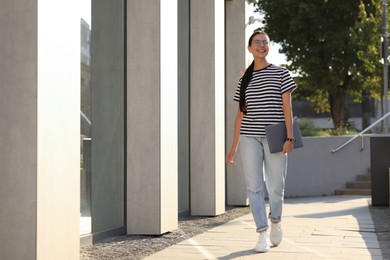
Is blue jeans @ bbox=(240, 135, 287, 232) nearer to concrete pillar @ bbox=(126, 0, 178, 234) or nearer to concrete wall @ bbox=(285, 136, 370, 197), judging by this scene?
concrete pillar @ bbox=(126, 0, 178, 234)

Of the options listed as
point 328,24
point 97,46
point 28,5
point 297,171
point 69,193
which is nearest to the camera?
point 28,5

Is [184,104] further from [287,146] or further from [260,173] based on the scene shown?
[287,146]

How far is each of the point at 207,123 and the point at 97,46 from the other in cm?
346

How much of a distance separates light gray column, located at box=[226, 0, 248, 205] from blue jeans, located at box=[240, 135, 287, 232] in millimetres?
6112

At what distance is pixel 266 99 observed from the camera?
6832 millimetres

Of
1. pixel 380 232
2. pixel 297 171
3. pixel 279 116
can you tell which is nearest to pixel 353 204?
pixel 297 171

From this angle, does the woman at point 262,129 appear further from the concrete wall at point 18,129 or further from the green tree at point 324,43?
the green tree at point 324,43

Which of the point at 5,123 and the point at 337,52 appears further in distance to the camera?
the point at 337,52

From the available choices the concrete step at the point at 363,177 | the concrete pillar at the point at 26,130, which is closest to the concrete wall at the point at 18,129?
the concrete pillar at the point at 26,130

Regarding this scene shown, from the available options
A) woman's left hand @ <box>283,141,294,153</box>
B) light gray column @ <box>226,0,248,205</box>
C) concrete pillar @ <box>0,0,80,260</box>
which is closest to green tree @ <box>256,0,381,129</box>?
light gray column @ <box>226,0,248,205</box>

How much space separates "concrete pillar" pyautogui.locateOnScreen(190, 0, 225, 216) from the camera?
1085 cm

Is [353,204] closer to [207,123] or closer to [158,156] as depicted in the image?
[207,123]

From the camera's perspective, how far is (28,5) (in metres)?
5.16

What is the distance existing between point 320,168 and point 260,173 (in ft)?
37.8
